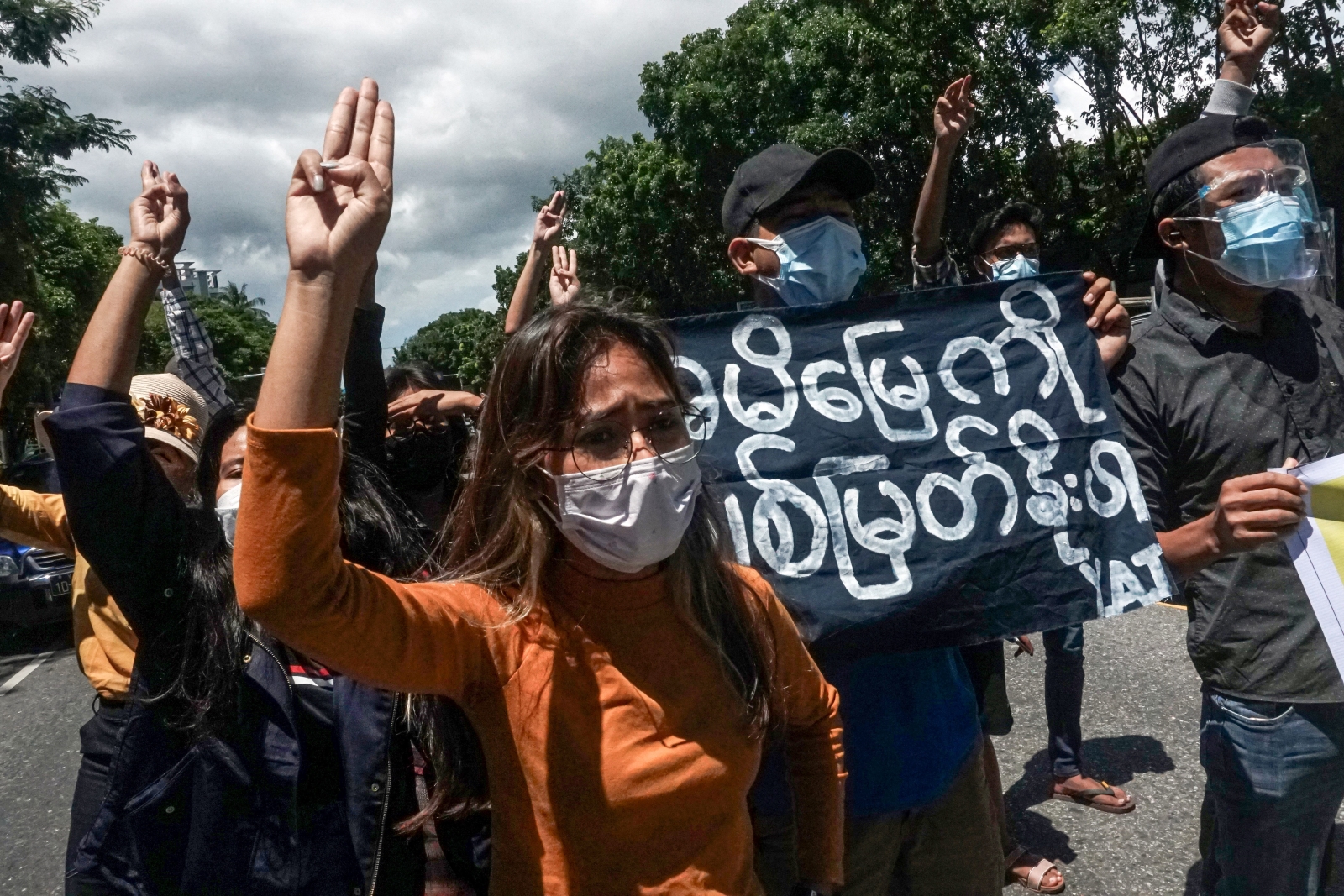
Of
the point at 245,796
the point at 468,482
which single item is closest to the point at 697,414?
the point at 468,482

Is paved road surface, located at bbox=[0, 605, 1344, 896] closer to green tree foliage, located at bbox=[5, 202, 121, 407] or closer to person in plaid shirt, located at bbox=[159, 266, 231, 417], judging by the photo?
person in plaid shirt, located at bbox=[159, 266, 231, 417]

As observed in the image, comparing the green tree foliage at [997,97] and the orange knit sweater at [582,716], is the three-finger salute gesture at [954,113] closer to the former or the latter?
the orange knit sweater at [582,716]

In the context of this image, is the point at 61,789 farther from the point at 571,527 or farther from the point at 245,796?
the point at 571,527

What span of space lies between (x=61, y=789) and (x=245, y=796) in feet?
14.2

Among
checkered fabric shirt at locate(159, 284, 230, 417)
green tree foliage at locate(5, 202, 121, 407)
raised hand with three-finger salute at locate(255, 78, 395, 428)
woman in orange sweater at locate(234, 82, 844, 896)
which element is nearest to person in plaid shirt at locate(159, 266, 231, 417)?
checkered fabric shirt at locate(159, 284, 230, 417)

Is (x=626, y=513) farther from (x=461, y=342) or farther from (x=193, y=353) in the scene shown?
(x=461, y=342)

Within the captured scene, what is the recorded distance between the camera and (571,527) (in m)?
1.71

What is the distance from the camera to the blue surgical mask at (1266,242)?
231cm

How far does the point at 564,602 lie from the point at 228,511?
94 cm

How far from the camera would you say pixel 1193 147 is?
244 centimetres

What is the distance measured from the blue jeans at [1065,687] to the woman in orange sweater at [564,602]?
2420 millimetres

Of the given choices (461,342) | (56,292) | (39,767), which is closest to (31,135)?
(56,292)

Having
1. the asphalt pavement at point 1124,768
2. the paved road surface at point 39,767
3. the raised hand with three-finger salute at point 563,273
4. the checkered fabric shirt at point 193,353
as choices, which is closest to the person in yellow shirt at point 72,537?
the checkered fabric shirt at point 193,353

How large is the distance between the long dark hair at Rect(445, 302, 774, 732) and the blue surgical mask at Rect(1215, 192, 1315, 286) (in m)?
1.35
